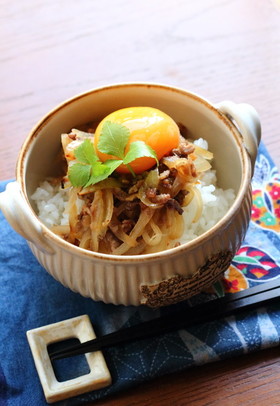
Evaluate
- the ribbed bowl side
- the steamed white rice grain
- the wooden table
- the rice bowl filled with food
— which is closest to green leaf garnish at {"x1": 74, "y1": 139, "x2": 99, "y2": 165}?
the rice bowl filled with food

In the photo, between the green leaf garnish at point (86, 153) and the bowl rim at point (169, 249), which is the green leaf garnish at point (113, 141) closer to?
the green leaf garnish at point (86, 153)

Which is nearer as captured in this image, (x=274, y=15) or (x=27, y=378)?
(x=27, y=378)

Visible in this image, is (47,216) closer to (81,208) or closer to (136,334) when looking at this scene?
(81,208)

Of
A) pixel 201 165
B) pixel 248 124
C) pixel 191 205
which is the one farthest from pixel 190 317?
pixel 248 124

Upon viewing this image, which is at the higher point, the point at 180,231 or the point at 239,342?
the point at 180,231

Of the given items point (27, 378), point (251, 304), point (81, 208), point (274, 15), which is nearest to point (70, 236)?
point (81, 208)

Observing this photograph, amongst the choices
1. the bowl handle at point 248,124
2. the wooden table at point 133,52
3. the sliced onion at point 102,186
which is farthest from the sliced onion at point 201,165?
the wooden table at point 133,52

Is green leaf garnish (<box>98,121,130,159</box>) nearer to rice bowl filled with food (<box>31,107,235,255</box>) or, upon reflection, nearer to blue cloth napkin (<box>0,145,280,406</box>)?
rice bowl filled with food (<box>31,107,235,255</box>)
